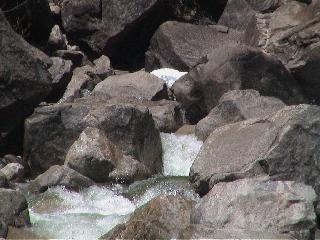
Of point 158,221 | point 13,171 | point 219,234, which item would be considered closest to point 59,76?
point 13,171

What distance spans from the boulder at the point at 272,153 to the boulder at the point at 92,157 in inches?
62.2

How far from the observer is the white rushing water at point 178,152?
459 inches

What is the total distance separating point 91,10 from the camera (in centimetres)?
1831

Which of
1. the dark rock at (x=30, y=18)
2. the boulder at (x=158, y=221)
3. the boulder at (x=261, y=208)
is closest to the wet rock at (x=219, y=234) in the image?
the boulder at (x=261, y=208)

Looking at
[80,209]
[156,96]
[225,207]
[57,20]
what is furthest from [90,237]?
[57,20]

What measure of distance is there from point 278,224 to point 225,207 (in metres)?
0.60

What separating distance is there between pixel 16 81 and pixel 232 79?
422cm

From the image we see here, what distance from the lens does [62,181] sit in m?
10.1

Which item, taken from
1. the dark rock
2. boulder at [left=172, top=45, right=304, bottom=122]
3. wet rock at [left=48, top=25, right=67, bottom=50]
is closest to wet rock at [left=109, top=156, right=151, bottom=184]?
boulder at [left=172, top=45, right=304, bottom=122]

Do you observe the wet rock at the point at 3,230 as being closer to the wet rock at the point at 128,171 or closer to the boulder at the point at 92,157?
the boulder at the point at 92,157

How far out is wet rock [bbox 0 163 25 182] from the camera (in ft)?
36.2

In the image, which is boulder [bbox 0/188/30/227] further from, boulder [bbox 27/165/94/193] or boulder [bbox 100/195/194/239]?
boulder [bbox 100/195/194/239]

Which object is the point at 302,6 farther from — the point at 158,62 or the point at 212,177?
the point at 212,177

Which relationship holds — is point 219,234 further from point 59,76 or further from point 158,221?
point 59,76
